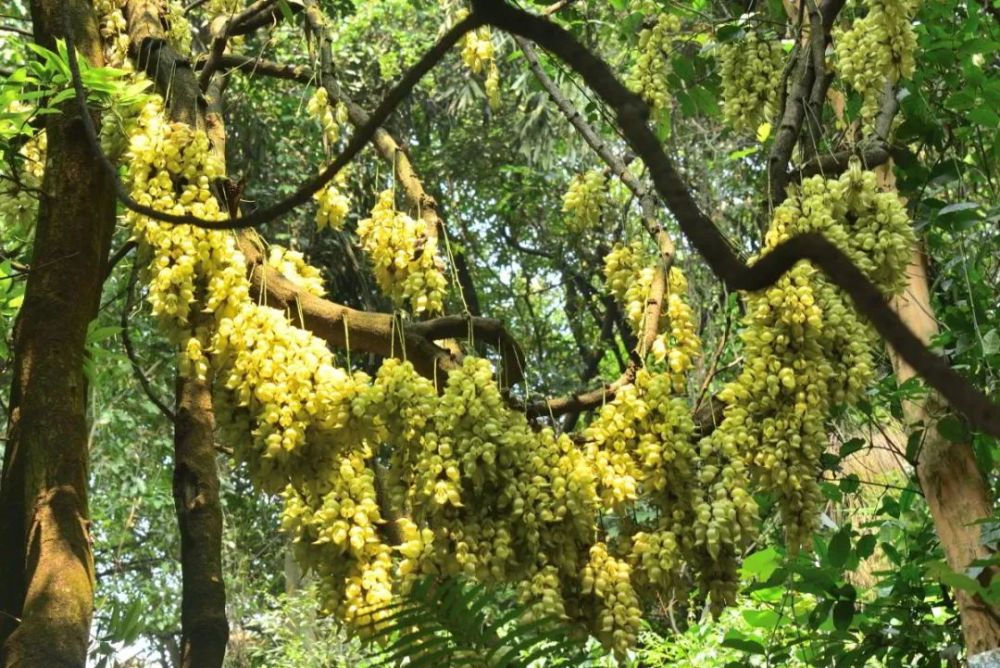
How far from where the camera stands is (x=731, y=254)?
0.47 metres

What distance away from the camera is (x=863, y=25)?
2027 millimetres

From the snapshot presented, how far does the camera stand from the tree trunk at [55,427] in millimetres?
1591

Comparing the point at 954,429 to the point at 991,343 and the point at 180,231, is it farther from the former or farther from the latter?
the point at 180,231

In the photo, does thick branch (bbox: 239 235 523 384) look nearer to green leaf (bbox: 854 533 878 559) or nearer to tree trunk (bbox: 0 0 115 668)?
tree trunk (bbox: 0 0 115 668)

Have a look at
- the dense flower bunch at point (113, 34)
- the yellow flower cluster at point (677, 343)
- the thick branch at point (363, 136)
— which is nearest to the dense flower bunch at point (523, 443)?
the yellow flower cluster at point (677, 343)

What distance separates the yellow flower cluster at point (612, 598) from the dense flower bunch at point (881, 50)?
921 mm

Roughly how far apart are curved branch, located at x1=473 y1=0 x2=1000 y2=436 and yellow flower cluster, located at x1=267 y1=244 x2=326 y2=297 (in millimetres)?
1587

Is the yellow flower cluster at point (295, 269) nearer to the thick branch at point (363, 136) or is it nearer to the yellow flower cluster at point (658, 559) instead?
the yellow flower cluster at point (658, 559)

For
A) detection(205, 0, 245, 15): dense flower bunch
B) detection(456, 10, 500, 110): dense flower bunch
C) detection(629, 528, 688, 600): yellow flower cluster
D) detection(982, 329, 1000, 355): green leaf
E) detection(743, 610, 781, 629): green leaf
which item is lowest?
detection(629, 528, 688, 600): yellow flower cluster

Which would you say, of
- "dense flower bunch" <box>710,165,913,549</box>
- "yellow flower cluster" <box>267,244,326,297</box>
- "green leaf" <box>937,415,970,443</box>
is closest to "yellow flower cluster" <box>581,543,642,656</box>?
"dense flower bunch" <box>710,165,913,549</box>

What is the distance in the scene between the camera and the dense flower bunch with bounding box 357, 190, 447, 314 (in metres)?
1.91

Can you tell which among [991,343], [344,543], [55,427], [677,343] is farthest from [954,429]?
[55,427]

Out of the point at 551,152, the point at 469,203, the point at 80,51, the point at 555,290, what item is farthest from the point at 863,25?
the point at 555,290

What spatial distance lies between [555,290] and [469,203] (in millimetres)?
1071
